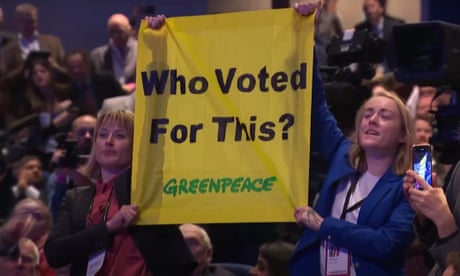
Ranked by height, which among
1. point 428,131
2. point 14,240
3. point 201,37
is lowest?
point 14,240

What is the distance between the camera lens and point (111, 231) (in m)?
5.70

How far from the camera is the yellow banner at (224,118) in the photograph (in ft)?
18.3

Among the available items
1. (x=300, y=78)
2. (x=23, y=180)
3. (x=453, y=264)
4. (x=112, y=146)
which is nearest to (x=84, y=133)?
(x=23, y=180)

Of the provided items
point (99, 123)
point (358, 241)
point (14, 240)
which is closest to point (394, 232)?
point (358, 241)

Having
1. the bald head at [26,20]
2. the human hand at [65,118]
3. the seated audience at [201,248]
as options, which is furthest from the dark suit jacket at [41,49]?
the seated audience at [201,248]

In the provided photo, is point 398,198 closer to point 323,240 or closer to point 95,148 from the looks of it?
point 323,240

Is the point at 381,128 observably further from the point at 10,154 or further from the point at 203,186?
the point at 10,154

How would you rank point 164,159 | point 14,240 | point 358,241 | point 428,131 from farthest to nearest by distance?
point 428,131
point 14,240
point 164,159
point 358,241

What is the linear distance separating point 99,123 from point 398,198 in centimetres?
138

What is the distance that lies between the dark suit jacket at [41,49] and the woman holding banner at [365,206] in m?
5.54

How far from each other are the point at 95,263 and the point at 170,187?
18.1 inches

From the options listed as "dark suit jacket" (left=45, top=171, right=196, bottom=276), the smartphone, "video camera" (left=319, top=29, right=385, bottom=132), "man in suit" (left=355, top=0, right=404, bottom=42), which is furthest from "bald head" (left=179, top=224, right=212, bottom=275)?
"man in suit" (left=355, top=0, right=404, bottom=42)

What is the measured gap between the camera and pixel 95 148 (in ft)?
19.5

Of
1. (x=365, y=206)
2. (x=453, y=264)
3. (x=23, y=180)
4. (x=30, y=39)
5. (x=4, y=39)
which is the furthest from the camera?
(x=30, y=39)
